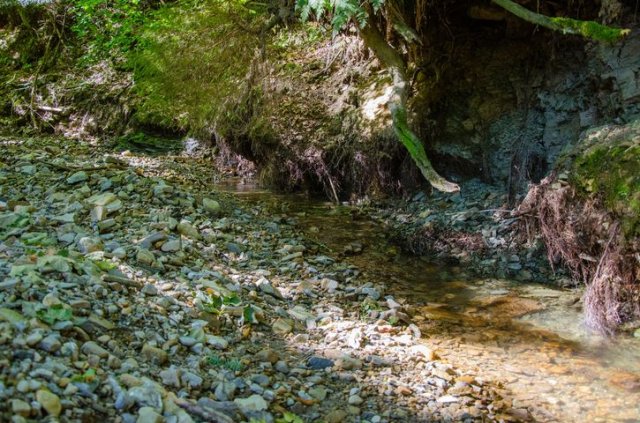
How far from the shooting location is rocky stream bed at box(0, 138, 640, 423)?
257cm

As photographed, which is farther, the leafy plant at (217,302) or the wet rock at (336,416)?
the leafy plant at (217,302)

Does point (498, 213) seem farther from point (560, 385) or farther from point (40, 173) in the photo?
point (40, 173)

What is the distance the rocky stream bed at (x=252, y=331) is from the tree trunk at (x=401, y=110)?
107 cm

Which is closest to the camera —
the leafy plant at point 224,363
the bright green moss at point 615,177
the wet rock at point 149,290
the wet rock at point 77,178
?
the leafy plant at point 224,363

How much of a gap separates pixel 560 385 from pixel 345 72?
243 inches

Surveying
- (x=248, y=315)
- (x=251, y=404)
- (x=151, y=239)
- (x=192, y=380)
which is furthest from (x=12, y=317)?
(x=151, y=239)

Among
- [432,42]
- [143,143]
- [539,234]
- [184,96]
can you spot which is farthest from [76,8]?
[539,234]

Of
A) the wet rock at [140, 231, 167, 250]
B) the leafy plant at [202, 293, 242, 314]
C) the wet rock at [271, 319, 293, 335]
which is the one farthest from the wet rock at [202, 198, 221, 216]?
the wet rock at [271, 319, 293, 335]

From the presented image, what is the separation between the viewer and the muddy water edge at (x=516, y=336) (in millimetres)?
3346

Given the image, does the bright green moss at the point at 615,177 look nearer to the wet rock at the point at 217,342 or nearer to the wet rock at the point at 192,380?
the wet rock at the point at 217,342

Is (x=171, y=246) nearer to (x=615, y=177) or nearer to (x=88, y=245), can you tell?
(x=88, y=245)

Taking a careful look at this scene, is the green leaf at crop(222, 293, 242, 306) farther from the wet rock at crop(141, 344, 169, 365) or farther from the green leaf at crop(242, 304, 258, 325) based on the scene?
the wet rock at crop(141, 344, 169, 365)

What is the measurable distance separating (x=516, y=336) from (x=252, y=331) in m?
2.06

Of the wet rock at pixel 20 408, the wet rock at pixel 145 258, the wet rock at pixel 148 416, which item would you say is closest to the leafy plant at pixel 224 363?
the wet rock at pixel 148 416
